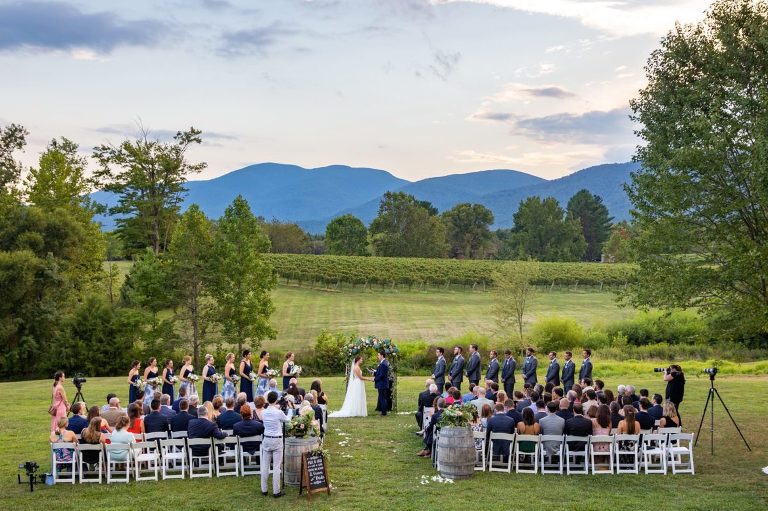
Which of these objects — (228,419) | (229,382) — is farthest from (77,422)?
(229,382)

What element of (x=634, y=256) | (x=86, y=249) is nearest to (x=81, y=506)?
(x=634, y=256)

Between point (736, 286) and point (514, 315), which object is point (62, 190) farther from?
point (736, 286)

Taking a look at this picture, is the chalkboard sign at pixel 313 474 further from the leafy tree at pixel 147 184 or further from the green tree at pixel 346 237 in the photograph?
the green tree at pixel 346 237

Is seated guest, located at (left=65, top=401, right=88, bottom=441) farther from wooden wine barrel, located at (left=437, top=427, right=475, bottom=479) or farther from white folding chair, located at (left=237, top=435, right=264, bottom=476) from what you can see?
wooden wine barrel, located at (left=437, top=427, right=475, bottom=479)

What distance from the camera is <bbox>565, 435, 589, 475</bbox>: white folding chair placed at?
503 inches

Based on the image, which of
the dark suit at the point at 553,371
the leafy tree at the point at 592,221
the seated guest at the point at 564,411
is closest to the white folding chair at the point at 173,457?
the seated guest at the point at 564,411

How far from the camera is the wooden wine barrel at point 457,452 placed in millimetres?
12297

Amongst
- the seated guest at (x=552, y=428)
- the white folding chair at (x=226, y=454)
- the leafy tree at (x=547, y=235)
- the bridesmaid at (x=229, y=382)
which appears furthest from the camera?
the leafy tree at (x=547, y=235)

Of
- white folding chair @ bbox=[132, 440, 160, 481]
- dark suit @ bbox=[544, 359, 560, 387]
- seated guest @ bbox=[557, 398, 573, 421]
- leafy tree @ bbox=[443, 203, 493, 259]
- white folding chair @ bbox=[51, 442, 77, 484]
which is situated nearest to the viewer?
white folding chair @ bbox=[51, 442, 77, 484]

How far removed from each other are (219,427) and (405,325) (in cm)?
4201

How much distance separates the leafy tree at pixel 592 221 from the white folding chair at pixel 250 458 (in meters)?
124

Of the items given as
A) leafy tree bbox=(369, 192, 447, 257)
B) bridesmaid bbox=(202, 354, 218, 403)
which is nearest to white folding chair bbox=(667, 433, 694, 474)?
bridesmaid bbox=(202, 354, 218, 403)

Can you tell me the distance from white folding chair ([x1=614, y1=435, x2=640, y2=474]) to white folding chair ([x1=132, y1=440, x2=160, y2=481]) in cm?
Answer: 829

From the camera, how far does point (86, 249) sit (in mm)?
50438
